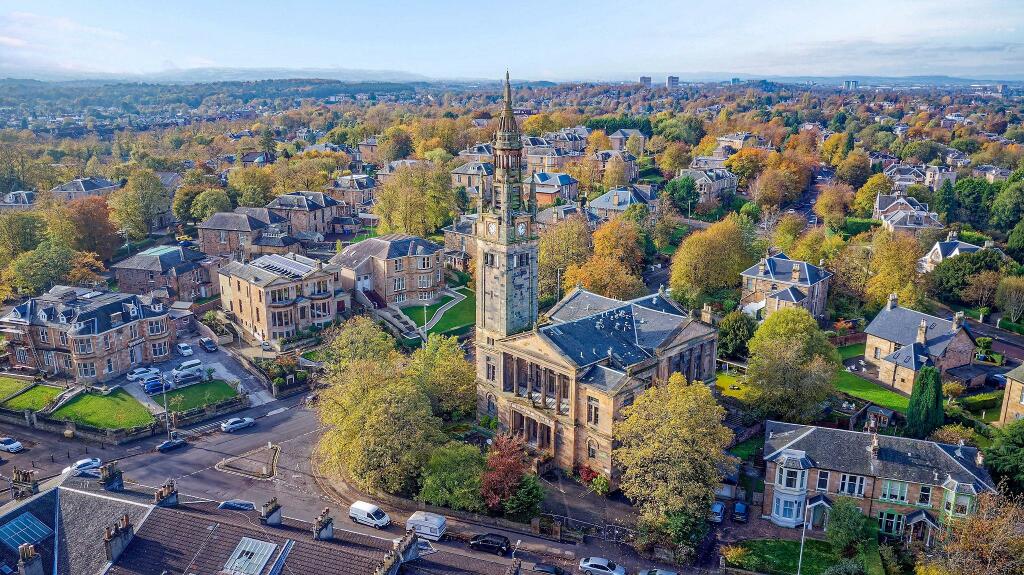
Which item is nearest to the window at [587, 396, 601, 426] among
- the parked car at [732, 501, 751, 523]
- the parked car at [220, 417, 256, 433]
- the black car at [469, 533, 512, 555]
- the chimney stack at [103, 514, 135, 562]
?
the parked car at [732, 501, 751, 523]

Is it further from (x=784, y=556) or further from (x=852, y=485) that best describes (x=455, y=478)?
(x=852, y=485)

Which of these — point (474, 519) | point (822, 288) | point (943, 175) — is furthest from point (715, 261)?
point (943, 175)

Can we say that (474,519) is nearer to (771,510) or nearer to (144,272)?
(771,510)

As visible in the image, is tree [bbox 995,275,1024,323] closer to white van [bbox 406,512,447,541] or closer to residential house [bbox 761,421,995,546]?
residential house [bbox 761,421,995,546]

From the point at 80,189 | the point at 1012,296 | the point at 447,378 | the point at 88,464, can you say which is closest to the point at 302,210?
the point at 80,189

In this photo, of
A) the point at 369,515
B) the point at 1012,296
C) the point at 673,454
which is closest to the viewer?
the point at 673,454

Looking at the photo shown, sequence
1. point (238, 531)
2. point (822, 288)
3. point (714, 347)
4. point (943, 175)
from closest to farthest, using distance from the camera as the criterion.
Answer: point (238, 531) < point (714, 347) < point (822, 288) < point (943, 175)
